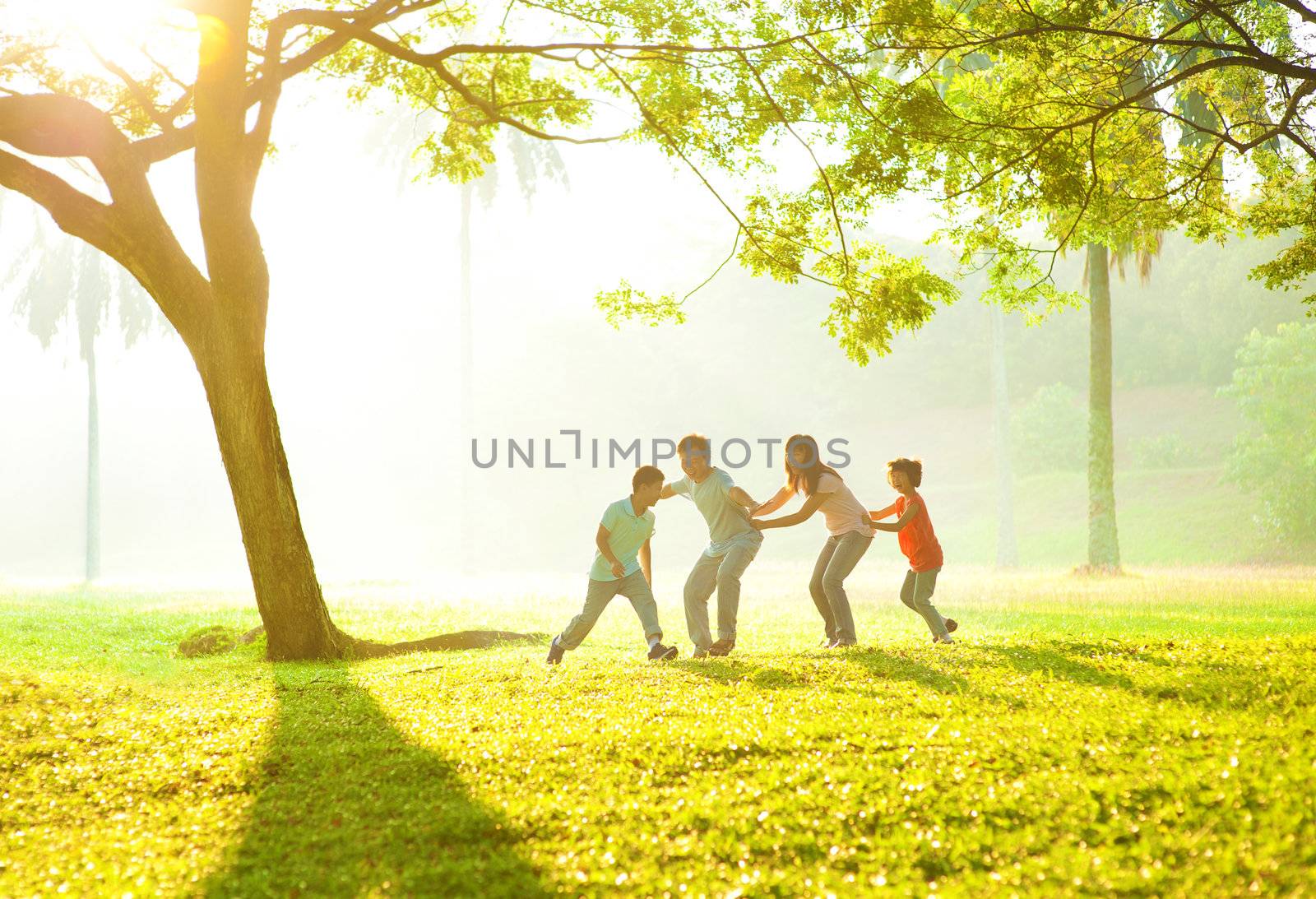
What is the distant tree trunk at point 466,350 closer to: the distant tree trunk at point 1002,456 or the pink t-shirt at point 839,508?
the distant tree trunk at point 1002,456

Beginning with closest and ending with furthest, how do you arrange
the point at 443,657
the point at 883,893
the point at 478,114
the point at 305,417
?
1. the point at 883,893
2. the point at 443,657
3. the point at 478,114
4. the point at 305,417

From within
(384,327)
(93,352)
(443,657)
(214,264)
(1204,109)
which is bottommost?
(443,657)

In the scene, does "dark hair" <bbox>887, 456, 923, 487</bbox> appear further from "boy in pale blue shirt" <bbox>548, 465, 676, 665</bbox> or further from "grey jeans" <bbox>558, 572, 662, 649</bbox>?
"grey jeans" <bbox>558, 572, 662, 649</bbox>

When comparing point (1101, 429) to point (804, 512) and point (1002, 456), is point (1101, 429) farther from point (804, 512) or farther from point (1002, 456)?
point (804, 512)

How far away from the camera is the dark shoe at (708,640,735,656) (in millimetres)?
10039

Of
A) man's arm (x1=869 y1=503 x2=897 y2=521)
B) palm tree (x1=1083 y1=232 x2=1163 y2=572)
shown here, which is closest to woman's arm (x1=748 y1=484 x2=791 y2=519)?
man's arm (x1=869 y1=503 x2=897 y2=521)

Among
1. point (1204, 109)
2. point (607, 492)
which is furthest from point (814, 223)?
point (607, 492)

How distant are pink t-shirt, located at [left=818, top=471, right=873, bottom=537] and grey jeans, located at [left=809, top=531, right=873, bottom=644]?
0.21 feet

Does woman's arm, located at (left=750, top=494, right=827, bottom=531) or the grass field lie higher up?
woman's arm, located at (left=750, top=494, right=827, bottom=531)

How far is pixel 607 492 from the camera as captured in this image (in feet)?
203

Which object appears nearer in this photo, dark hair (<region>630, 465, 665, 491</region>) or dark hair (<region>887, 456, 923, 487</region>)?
dark hair (<region>630, 465, 665, 491</region>)

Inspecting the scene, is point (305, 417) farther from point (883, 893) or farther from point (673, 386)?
point (883, 893)

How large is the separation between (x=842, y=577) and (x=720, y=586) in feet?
4.21

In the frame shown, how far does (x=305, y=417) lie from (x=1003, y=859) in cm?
7295
